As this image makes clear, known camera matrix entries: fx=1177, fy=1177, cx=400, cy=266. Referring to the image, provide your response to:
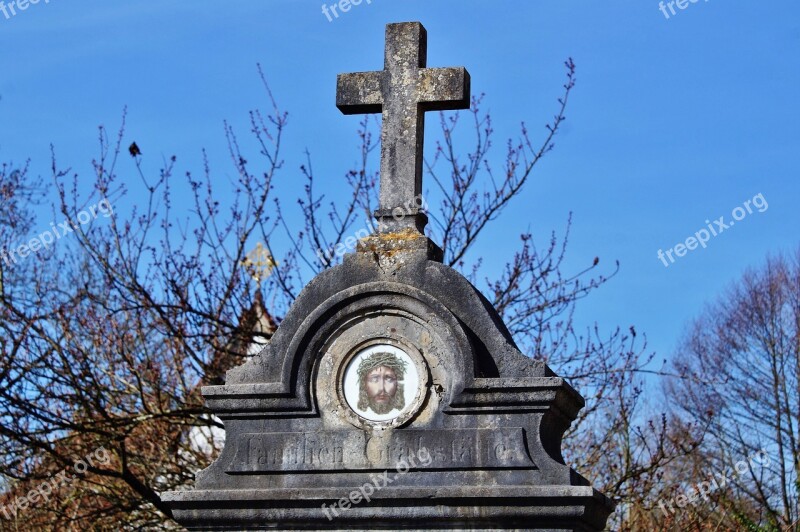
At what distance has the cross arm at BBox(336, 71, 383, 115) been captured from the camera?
724cm

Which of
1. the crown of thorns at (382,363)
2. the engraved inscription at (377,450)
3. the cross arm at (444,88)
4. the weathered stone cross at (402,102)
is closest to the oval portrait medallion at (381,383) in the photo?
the crown of thorns at (382,363)

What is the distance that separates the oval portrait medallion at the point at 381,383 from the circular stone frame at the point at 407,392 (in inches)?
0.4

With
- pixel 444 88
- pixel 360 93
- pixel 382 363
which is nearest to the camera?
pixel 382 363

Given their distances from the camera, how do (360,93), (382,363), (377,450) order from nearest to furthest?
(377,450) → (382,363) → (360,93)

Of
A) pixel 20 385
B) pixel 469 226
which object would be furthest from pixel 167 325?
pixel 469 226

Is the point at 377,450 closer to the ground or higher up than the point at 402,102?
closer to the ground

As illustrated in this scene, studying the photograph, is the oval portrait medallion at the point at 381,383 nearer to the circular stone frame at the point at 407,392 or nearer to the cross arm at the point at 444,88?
the circular stone frame at the point at 407,392

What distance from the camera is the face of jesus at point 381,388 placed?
249 inches

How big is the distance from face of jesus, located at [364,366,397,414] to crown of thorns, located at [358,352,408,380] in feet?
0.06

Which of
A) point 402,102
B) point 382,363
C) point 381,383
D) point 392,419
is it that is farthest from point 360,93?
point 392,419

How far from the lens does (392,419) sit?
6.30 m

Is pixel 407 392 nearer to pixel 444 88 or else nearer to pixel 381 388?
pixel 381 388

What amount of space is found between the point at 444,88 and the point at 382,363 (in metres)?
1.78

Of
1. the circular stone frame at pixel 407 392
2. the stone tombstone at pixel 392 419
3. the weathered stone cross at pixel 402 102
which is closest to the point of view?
the stone tombstone at pixel 392 419
